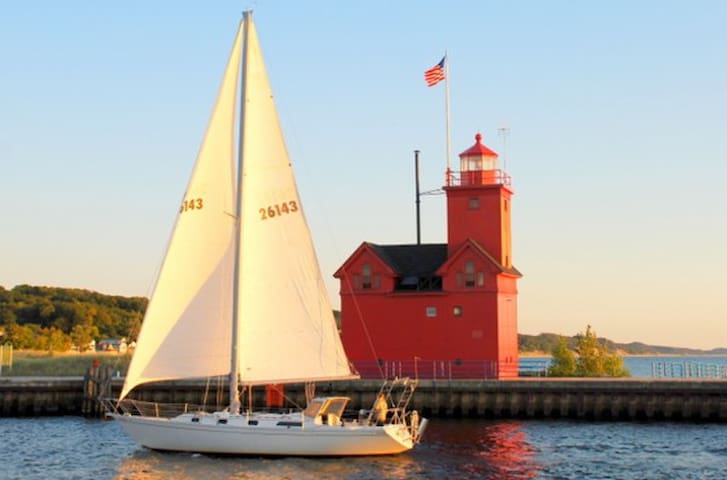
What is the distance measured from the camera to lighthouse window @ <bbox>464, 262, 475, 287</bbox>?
169 ft

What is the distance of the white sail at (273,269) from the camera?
33438mm

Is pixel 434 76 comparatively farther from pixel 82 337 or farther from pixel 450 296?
pixel 82 337

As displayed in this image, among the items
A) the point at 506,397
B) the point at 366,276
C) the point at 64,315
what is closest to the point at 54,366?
the point at 366,276

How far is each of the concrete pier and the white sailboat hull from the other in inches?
425

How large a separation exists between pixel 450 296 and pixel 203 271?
66.3 ft

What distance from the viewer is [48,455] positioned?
34.8 m

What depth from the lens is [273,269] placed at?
34.0 m

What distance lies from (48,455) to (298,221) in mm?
11425

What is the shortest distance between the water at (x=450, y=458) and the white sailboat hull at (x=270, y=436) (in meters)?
0.32

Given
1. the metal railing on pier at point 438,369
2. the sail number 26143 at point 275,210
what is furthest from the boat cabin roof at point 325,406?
the metal railing on pier at point 438,369

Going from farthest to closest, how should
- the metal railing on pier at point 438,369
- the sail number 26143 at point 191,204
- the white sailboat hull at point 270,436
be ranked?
the metal railing on pier at point 438,369
the sail number 26143 at point 191,204
the white sailboat hull at point 270,436

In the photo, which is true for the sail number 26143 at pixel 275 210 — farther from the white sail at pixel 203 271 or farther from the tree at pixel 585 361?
the tree at pixel 585 361

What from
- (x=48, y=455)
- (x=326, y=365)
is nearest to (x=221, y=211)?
(x=326, y=365)

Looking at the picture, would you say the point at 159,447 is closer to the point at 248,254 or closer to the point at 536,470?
the point at 248,254
